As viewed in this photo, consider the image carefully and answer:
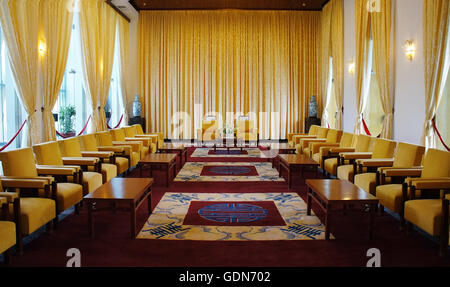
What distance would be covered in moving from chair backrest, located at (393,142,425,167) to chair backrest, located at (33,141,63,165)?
4.87 meters

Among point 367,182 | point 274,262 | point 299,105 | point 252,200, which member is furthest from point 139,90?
point 274,262

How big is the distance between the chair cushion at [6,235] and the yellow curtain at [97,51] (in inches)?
272

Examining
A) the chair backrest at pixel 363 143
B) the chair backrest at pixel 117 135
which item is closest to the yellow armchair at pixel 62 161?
the chair backrest at pixel 117 135

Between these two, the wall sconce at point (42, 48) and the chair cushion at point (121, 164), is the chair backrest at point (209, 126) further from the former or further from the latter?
the wall sconce at point (42, 48)

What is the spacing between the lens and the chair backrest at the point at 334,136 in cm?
896

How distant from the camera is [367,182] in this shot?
5211 millimetres

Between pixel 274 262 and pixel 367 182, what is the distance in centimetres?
230

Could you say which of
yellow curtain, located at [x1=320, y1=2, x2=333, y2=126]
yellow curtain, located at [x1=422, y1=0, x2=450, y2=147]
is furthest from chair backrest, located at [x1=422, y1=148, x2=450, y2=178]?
yellow curtain, located at [x1=320, y1=2, x2=333, y2=126]

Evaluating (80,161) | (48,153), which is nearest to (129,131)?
(80,161)

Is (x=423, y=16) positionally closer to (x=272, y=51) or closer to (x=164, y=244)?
(x=164, y=244)

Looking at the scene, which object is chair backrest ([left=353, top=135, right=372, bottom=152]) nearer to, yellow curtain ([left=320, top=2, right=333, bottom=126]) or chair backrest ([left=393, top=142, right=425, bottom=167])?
chair backrest ([left=393, top=142, right=425, bottom=167])

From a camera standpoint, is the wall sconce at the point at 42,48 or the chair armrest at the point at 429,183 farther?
the wall sconce at the point at 42,48

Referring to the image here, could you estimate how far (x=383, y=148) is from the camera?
20.3 ft

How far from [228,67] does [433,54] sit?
8931mm
